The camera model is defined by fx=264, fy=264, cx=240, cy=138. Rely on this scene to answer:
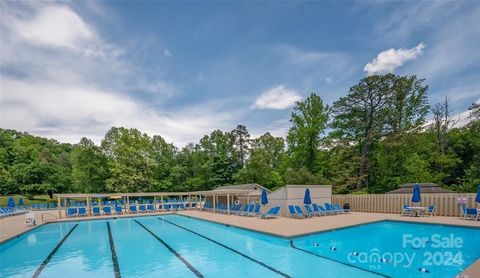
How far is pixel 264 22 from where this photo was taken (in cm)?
1452

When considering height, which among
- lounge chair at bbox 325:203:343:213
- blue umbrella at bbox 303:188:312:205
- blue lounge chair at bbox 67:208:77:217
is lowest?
blue lounge chair at bbox 67:208:77:217

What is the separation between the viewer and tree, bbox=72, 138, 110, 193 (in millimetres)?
34000

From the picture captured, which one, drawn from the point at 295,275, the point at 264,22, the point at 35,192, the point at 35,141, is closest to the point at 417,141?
the point at 264,22

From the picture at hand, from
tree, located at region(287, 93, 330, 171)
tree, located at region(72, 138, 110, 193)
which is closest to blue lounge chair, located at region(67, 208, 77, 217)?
tree, located at region(72, 138, 110, 193)

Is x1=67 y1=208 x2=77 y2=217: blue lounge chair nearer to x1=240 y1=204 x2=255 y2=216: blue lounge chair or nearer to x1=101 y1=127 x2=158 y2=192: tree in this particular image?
x1=240 y1=204 x2=255 y2=216: blue lounge chair

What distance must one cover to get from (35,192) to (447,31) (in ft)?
144

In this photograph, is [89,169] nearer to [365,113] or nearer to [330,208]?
[330,208]

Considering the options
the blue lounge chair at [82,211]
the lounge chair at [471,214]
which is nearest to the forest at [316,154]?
the lounge chair at [471,214]

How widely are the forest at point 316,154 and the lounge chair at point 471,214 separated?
29.4 ft

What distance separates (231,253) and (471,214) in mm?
12060

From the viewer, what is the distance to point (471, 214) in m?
12.6

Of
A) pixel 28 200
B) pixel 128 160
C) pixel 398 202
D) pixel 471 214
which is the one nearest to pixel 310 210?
pixel 398 202

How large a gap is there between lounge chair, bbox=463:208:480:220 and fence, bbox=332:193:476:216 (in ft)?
3.15

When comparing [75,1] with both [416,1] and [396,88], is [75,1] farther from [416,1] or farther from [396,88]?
[396,88]
